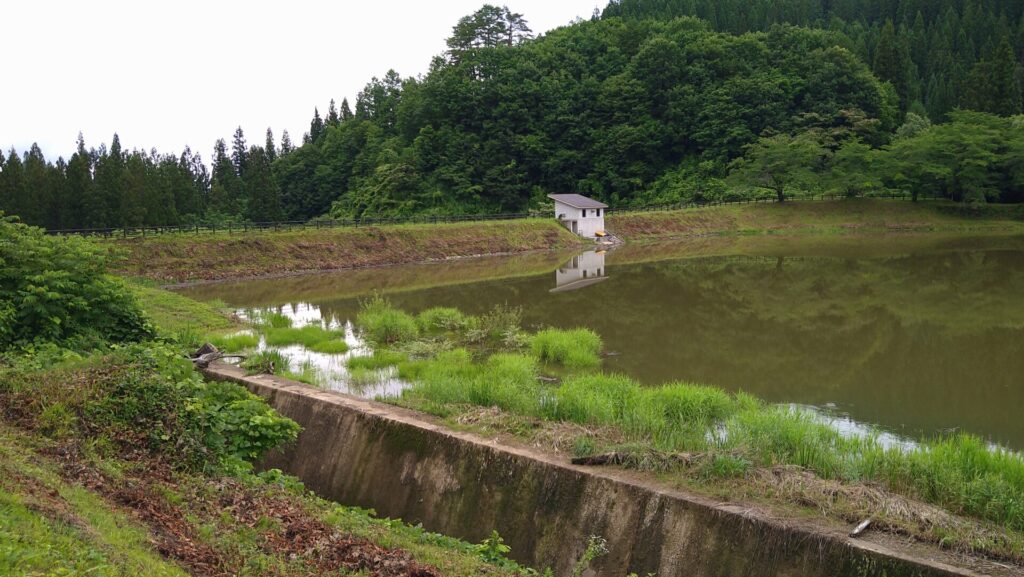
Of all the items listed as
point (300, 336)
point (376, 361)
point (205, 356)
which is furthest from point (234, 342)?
point (376, 361)

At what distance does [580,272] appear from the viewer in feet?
121

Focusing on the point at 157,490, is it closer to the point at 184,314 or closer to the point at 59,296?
the point at 59,296

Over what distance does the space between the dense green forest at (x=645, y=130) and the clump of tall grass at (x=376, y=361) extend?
4314 cm

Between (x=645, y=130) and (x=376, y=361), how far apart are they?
219 ft

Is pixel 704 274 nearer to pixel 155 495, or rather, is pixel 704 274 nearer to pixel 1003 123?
pixel 155 495

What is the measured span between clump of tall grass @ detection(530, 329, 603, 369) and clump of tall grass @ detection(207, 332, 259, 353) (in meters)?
7.27

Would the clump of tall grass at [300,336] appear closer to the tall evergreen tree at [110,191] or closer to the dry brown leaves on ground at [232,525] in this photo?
the dry brown leaves on ground at [232,525]

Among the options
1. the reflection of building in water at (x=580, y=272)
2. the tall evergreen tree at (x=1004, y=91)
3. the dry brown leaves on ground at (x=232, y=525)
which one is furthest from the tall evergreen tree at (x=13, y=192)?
the tall evergreen tree at (x=1004, y=91)

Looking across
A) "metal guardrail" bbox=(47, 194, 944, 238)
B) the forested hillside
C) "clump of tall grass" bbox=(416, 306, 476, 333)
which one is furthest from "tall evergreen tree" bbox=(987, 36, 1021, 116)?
"clump of tall grass" bbox=(416, 306, 476, 333)

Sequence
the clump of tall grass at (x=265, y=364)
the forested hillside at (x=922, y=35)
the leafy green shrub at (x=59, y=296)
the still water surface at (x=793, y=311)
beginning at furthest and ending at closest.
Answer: the forested hillside at (x=922, y=35)
the clump of tall grass at (x=265, y=364)
the still water surface at (x=793, y=311)
the leafy green shrub at (x=59, y=296)

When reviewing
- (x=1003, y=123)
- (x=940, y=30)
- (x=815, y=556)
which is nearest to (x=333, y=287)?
(x=815, y=556)

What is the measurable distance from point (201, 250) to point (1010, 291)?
37521 mm

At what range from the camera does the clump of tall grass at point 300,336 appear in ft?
60.7

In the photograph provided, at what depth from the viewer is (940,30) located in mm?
96750
